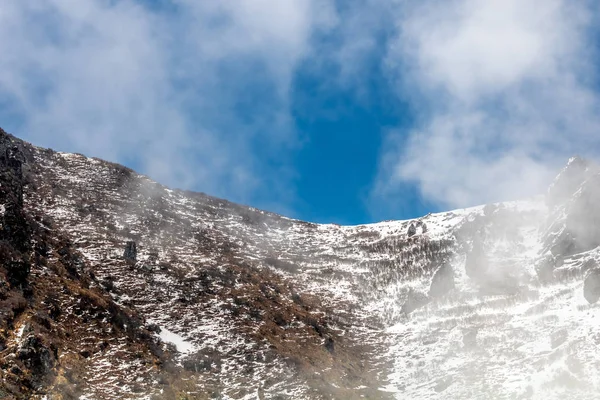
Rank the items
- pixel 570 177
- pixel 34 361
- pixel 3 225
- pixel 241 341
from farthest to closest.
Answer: pixel 570 177
pixel 241 341
pixel 3 225
pixel 34 361

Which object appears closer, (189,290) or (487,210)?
(189,290)

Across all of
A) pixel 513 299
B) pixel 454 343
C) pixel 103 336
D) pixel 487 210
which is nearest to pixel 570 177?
pixel 487 210

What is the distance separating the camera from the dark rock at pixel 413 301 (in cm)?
9162

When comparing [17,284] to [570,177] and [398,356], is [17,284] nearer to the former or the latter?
[398,356]

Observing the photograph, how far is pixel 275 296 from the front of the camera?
91062 millimetres

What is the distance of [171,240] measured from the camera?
332 feet

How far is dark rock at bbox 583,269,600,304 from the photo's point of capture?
250 feet

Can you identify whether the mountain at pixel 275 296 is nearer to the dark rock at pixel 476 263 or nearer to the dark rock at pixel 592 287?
the dark rock at pixel 592 287

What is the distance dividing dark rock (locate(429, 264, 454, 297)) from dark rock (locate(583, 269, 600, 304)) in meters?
22.3

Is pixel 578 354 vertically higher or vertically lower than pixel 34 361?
higher

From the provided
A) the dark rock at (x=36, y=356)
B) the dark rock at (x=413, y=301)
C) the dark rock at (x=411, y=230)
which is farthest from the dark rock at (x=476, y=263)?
the dark rock at (x=36, y=356)

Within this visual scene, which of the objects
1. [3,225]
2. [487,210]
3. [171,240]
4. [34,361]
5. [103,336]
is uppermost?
[487,210]

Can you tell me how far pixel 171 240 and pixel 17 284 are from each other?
40.4 metres

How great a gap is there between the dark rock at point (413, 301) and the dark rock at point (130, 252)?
4477 cm
